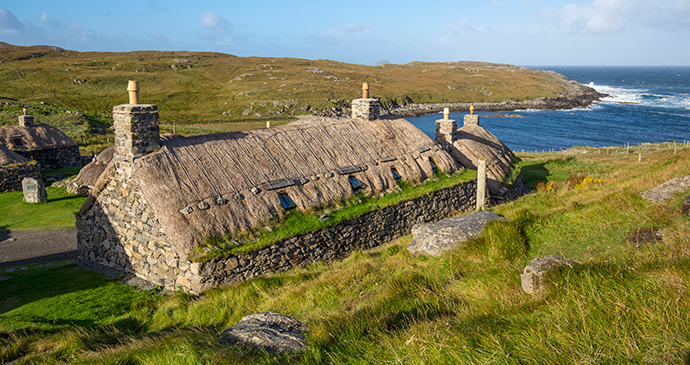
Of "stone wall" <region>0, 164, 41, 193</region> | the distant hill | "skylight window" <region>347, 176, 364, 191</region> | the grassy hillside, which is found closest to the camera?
the grassy hillside

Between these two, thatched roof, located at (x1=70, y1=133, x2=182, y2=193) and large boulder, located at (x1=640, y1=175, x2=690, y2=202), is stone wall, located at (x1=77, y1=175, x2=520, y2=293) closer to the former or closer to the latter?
large boulder, located at (x1=640, y1=175, x2=690, y2=202)

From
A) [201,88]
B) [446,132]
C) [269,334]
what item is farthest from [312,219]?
[201,88]

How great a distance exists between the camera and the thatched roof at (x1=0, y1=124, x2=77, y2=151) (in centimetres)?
2898

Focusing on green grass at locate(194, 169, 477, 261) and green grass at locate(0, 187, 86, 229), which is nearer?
green grass at locate(194, 169, 477, 261)

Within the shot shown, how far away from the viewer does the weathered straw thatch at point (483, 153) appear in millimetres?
20516

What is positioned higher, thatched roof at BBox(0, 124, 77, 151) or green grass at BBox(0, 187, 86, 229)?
thatched roof at BBox(0, 124, 77, 151)

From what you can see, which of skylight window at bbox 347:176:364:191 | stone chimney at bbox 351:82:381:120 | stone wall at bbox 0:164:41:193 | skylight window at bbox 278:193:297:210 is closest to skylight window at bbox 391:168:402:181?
skylight window at bbox 347:176:364:191

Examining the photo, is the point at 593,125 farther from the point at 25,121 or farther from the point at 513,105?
the point at 25,121

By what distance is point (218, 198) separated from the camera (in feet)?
39.7

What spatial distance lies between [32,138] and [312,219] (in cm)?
2841

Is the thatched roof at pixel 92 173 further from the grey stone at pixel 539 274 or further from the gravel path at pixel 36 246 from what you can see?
the grey stone at pixel 539 274

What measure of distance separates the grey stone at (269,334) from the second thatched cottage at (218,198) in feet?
15.9

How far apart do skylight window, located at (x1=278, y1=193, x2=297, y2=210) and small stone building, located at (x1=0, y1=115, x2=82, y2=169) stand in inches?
982

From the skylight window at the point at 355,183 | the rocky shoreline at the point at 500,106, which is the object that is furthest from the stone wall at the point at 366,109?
the rocky shoreline at the point at 500,106
